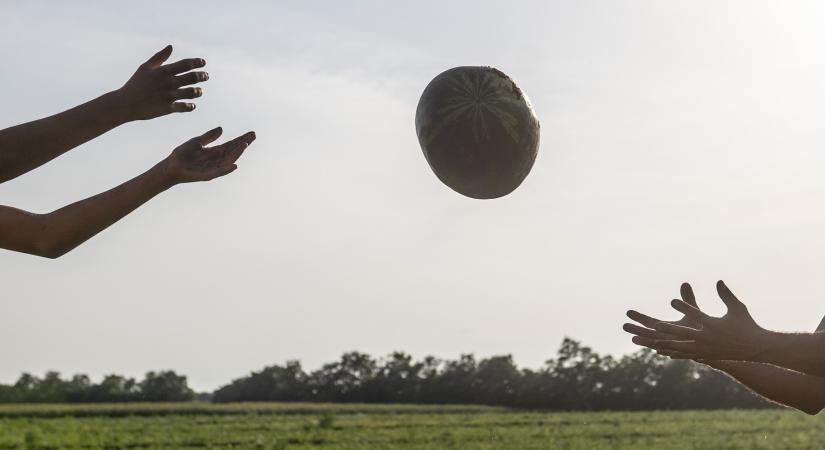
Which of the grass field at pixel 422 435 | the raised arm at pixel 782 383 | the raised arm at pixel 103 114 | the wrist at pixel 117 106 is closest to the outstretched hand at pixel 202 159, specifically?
the raised arm at pixel 103 114

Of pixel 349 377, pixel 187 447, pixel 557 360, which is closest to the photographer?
pixel 187 447

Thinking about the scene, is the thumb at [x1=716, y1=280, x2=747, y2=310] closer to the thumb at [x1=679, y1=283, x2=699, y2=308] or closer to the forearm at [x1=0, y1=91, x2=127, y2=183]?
the thumb at [x1=679, y1=283, x2=699, y2=308]

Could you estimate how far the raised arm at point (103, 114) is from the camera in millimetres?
2084

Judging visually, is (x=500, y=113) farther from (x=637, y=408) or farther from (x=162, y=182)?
(x=637, y=408)

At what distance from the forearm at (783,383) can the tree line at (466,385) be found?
6275 centimetres

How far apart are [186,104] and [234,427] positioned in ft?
95.0

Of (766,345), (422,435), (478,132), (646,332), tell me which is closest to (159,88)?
(646,332)

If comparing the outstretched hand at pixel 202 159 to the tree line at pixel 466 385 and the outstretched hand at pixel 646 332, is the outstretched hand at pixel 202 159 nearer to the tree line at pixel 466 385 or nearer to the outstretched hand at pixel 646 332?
the outstretched hand at pixel 646 332

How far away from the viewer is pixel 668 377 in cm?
7044

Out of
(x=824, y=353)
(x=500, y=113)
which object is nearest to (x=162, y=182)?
(x=824, y=353)

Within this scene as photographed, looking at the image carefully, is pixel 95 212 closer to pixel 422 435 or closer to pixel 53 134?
pixel 53 134

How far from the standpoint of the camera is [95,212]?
2426mm

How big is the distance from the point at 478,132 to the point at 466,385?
70787 millimetres

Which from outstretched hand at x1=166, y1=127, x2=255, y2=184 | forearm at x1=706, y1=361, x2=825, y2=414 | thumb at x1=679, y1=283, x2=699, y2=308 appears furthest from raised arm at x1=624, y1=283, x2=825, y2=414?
outstretched hand at x1=166, y1=127, x2=255, y2=184
